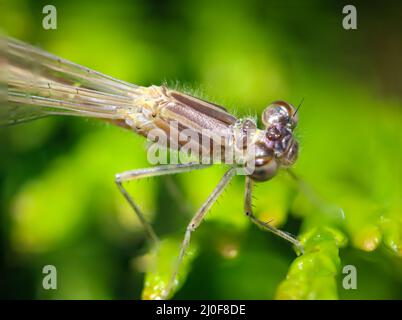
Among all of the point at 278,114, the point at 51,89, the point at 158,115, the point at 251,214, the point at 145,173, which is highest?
the point at 51,89

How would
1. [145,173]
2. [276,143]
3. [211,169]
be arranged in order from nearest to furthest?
[276,143], [145,173], [211,169]

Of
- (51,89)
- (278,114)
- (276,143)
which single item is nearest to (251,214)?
(276,143)

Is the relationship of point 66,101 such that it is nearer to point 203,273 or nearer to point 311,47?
point 203,273

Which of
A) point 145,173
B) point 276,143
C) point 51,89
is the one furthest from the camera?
point 51,89

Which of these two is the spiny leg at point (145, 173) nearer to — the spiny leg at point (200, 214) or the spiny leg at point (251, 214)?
the spiny leg at point (200, 214)

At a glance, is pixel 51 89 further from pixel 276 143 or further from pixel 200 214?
pixel 276 143

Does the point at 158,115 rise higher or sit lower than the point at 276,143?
higher
